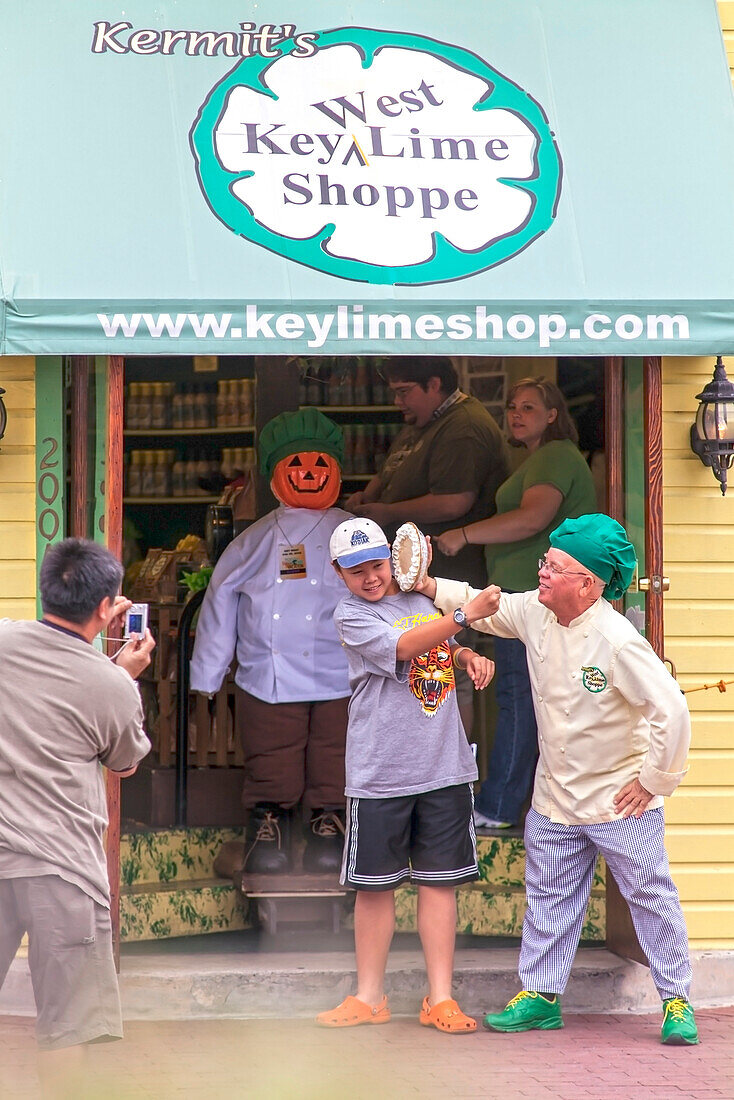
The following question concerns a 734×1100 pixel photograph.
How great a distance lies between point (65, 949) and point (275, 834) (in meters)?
2.22

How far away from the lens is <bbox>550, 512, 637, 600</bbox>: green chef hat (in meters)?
5.02

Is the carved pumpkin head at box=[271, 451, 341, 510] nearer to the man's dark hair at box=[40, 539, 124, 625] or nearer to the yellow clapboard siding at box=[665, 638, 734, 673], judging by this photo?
the yellow clapboard siding at box=[665, 638, 734, 673]

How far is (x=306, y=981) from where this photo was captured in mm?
5539

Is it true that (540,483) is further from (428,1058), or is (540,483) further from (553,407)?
(428,1058)

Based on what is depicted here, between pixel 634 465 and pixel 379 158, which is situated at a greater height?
pixel 379 158

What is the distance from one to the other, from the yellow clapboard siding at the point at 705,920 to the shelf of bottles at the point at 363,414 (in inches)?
121

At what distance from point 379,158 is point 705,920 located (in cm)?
323

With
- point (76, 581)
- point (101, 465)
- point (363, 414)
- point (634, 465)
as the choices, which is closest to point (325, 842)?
point (101, 465)

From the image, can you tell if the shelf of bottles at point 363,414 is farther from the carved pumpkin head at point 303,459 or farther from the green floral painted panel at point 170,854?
Result: the green floral painted panel at point 170,854

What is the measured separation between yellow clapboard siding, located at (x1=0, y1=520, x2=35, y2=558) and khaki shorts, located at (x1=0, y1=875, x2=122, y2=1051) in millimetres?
1918

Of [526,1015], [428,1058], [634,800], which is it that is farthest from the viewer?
[526,1015]

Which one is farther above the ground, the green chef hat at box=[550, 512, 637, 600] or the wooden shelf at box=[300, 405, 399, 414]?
the wooden shelf at box=[300, 405, 399, 414]

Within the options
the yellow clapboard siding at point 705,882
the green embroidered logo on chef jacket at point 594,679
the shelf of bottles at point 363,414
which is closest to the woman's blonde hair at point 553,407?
the green embroidered logo on chef jacket at point 594,679

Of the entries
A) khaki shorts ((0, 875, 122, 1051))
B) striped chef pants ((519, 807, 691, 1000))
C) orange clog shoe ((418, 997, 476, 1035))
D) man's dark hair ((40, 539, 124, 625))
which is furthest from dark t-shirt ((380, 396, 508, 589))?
khaki shorts ((0, 875, 122, 1051))
